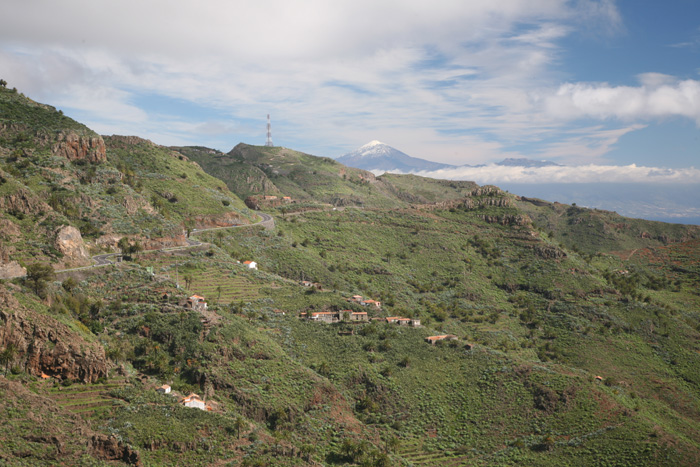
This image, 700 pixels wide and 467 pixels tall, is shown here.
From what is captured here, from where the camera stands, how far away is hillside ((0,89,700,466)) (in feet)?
135

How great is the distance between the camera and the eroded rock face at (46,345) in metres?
39.1

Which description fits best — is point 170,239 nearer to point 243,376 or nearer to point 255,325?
point 255,325

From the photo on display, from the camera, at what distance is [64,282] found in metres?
55.3

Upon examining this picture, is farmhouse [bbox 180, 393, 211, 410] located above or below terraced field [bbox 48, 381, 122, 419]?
below

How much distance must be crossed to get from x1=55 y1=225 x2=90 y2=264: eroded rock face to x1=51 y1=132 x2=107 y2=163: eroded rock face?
24747 mm

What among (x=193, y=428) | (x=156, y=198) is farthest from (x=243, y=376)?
(x=156, y=198)

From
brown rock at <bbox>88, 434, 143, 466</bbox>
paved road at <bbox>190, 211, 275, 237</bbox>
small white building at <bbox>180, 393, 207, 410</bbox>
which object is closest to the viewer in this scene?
brown rock at <bbox>88, 434, 143, 466</bbox>

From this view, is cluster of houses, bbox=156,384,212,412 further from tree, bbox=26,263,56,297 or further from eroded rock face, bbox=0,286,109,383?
tree, bbox=26,263,56,297

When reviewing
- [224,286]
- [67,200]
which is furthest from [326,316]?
[67,200]

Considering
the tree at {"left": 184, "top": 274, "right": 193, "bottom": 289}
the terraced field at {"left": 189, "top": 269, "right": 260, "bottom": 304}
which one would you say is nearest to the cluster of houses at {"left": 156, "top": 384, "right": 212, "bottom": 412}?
the terraced field at {"left": 189, "top": 269, "right": 260, "bottom": 304}

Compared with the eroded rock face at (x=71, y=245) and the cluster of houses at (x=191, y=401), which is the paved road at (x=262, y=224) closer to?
the eroded rock face at (x=71, y=245)

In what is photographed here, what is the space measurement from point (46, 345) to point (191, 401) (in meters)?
12.2

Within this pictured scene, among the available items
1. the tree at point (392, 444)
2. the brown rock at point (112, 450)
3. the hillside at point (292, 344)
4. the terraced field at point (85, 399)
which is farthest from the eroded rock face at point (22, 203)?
the tree at point (392, 444)

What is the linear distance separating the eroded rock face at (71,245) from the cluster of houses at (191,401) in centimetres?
2361
